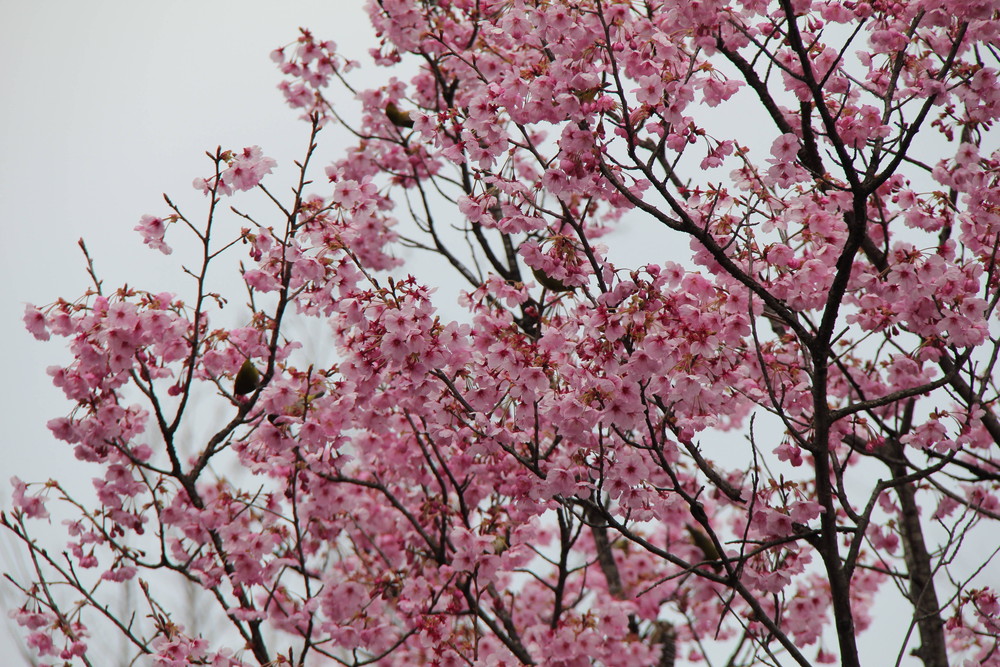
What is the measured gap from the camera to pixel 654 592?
7.19m

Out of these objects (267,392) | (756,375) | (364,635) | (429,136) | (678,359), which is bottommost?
(364,635)

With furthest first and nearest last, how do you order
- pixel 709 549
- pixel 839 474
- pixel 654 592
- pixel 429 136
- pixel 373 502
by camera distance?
1. pixel 654 592
2. pixel 373 502
3. pixel 709 549
4. pixel 429 136
5. pixel 839 474

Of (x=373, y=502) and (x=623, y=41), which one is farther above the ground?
(x=623, y=41)

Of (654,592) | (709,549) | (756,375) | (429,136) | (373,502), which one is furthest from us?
(654,592)

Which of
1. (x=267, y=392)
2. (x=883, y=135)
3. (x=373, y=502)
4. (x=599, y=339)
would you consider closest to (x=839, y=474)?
(x=599, y=339)

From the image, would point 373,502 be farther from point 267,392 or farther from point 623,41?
point 623,41

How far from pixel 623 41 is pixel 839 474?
2.13m

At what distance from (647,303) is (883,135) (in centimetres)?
162

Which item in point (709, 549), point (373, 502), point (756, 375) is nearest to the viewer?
point (756, 375)

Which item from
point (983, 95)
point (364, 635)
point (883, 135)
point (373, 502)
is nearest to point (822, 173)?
point (883, 135)

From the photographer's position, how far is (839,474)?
3.82 metres

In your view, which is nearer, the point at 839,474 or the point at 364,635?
the point at 839,474

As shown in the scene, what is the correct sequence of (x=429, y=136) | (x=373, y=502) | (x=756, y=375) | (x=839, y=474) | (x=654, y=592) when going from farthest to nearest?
(x=654, y=592)
(x=373, y=502)
(x=756, y=375)
(x=429, y=136)
(x=839, y=474)

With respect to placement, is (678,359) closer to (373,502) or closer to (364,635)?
(364,635)
